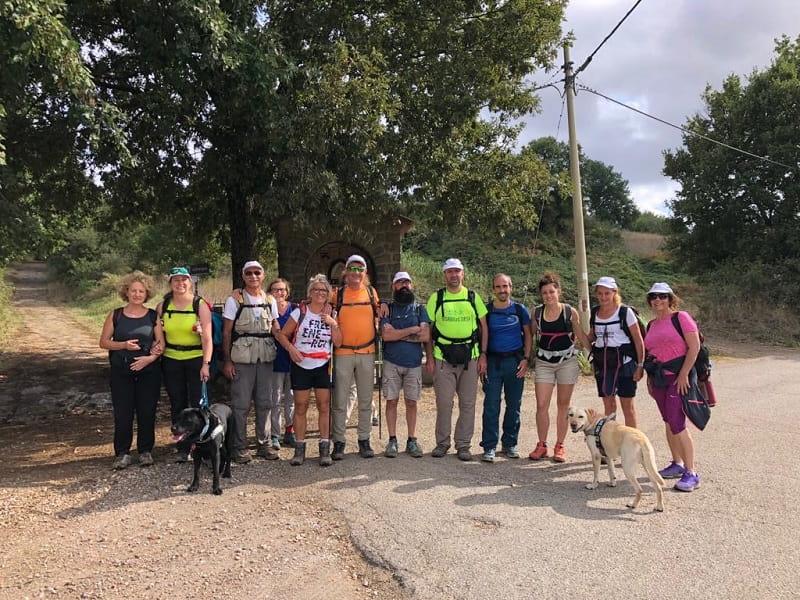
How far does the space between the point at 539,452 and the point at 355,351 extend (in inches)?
80.5

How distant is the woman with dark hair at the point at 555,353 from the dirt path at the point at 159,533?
2374 millimetres

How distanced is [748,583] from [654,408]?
5.13 meters

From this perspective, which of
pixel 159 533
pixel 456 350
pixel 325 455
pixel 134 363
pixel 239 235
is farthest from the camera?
pixel 239 235

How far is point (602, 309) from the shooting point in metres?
Answer: 5.38

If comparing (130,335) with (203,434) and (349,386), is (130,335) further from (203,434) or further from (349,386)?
(349,386)

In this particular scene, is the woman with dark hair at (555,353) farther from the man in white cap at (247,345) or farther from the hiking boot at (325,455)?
the man in white cap at (247,345)

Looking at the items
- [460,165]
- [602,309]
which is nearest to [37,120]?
[460,165]

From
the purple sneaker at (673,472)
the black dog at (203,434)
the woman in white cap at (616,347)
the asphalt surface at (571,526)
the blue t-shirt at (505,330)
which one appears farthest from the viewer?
the blue t-shirt at (505,330)

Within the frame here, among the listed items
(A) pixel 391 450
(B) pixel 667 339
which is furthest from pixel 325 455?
(B) pixel 667 339

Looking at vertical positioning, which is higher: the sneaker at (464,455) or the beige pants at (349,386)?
the beige pants at (349,386)

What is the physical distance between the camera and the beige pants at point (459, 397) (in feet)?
18.4

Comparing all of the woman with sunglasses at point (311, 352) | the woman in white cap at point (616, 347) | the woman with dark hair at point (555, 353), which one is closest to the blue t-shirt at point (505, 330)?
the woman with dark hair at point (555, 353)

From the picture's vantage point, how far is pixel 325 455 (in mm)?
5379

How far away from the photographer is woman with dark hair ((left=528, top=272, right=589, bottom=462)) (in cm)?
550
